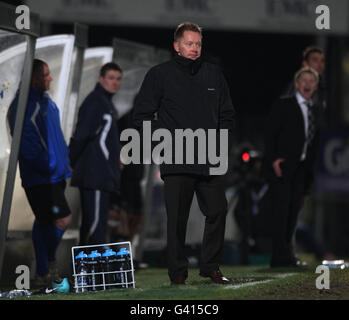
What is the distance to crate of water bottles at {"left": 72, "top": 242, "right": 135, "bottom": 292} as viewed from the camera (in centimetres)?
814

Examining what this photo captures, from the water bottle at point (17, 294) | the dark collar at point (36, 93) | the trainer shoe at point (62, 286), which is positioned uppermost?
the dark collar at point (36, 93)

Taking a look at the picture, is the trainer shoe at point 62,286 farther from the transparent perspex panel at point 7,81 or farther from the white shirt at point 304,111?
the white shirt at point 304,111

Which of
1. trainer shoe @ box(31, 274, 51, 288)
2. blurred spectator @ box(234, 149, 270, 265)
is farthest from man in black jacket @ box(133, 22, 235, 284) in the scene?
blurred spectator @ box(234, 149, 270, 265)

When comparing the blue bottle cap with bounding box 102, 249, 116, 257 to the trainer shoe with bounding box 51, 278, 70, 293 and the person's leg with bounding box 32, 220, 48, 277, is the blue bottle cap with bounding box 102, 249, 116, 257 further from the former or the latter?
the person's leg with bounding box 32, 220, 48, 277

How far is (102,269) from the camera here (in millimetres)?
8203

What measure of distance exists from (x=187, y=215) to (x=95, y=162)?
2.60 metres

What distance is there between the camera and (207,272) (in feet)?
25.9

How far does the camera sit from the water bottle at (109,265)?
26.7 feet

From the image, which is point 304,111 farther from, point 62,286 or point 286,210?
point 62,286

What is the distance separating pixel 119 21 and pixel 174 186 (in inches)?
514

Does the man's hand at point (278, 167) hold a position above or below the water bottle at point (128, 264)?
above

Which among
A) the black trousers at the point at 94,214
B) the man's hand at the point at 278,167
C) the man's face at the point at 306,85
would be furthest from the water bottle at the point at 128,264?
the man's face at the point at 306,85

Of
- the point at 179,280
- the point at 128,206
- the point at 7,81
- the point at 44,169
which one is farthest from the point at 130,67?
the point at 179,280

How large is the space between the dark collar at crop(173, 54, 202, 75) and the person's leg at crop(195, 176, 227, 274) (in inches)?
30.5
